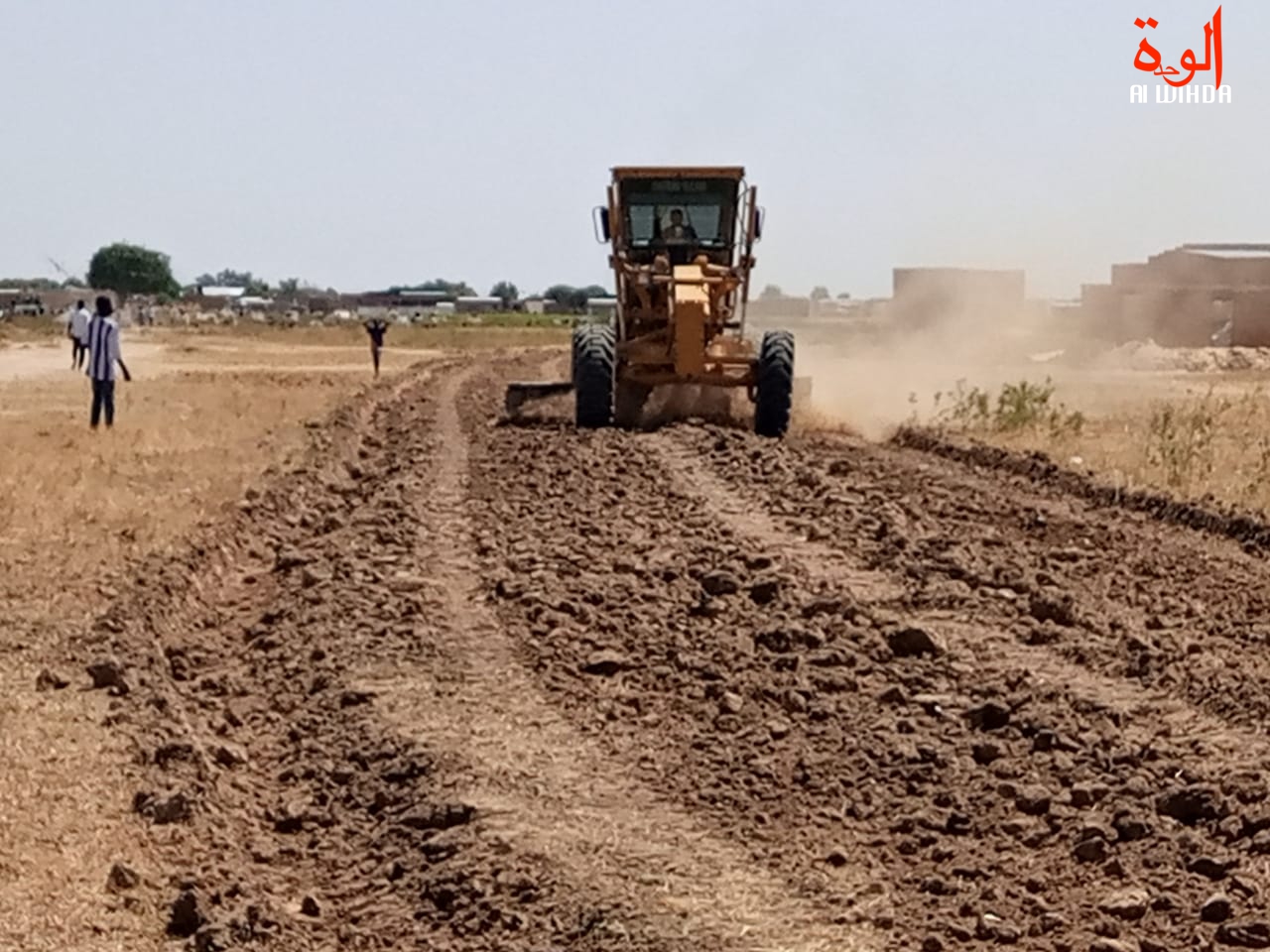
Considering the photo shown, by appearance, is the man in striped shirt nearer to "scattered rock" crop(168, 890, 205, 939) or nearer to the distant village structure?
"scattered rock" crop(168, 890, 205, 939)

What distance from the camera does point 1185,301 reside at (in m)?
55.7

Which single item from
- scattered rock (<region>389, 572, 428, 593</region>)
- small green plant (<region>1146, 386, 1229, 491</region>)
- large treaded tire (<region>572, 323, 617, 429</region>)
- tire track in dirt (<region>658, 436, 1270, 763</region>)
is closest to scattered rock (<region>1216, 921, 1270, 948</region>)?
tire track in dirt (<region>658, 436, 1270, 763</region>)

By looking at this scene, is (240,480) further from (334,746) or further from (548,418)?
(334,746)

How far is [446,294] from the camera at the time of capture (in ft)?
566

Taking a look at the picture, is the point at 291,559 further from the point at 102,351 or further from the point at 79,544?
the point at 102,351

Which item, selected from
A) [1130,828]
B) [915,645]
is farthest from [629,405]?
[1130,828]

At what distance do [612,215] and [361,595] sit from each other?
1090 cm

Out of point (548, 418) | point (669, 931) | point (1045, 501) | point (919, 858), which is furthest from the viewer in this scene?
point (548, 418)

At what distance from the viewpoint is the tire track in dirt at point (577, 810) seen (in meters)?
6.11

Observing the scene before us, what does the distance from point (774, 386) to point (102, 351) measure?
7064 millimetres

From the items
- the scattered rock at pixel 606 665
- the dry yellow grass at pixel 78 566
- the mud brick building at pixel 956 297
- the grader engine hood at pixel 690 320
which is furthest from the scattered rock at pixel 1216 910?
the mud brick building at pixel 956 297

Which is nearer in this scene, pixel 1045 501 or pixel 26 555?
pixel 26 555

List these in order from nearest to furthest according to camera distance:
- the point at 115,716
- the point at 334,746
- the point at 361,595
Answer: the point at 334,746 → the point at 115,716 → the point at 361,595

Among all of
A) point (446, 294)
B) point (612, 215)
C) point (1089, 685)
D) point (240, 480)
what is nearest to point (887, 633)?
point (1089, 685)
